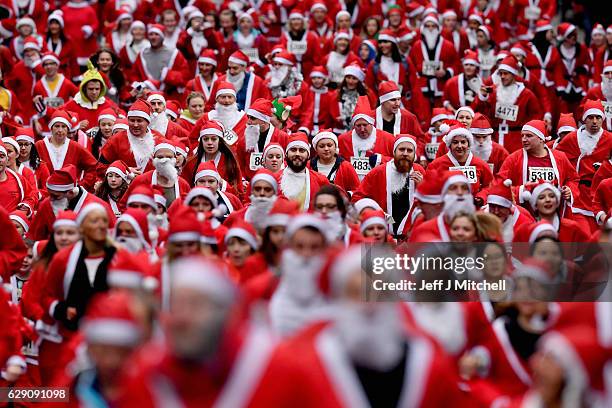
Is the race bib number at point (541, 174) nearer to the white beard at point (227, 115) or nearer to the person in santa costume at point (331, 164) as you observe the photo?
the person in santa costume at point (331, 164)

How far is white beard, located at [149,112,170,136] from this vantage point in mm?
15227

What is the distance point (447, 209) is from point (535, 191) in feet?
5.71

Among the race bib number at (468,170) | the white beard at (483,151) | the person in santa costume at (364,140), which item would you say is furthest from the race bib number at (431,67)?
the race bib number at (468,170)

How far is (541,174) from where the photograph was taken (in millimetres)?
12719

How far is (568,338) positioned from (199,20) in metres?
15.3

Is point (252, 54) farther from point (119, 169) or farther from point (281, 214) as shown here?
point (281, 214)

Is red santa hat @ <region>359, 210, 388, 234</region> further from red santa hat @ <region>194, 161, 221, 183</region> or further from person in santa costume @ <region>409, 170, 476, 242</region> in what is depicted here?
red santa hat @ <region>194, 161, 221, 183</region>

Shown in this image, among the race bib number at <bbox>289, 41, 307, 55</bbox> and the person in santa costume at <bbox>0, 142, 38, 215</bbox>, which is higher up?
the race bib number at <bbox>289, 41, 307, 55</bbox>

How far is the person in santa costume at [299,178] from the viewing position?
39.7ft

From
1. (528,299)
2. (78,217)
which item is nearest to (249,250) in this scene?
(78,217)

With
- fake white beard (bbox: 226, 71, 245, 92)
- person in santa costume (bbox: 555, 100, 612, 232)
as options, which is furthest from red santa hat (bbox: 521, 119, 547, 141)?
fake white beard (bbox: 226, 71, 245, 92)

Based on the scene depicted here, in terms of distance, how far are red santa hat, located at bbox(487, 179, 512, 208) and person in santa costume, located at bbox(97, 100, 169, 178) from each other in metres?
4.14

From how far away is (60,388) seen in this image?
7598mm

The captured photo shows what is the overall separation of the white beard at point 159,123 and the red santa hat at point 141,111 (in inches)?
31.7
